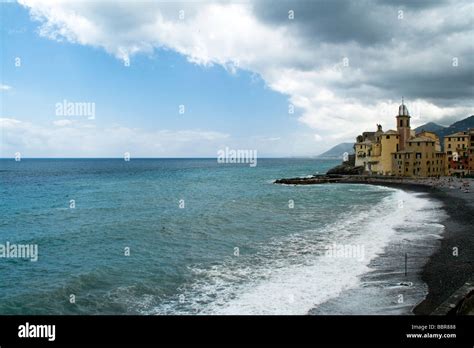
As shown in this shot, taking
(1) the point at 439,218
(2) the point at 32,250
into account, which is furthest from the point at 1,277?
(1) the point at 439,218

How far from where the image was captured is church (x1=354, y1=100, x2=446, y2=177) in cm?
8231

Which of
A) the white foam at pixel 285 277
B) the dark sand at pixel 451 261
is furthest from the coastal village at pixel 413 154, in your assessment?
the white foam at pixel 285 277

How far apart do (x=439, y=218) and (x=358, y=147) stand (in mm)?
65790

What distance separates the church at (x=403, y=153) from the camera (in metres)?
82.3

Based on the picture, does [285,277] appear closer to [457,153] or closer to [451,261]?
[451,261]

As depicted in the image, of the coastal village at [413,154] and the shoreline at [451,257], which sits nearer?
the shoreline at [451,257]

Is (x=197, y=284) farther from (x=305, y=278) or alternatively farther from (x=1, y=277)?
(x=1, y=277)

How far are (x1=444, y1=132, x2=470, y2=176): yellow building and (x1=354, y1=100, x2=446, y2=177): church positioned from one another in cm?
229

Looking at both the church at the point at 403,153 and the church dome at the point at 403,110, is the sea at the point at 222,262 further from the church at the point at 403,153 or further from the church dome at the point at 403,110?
the church dome at the point at 403,110

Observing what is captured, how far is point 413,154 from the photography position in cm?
8288

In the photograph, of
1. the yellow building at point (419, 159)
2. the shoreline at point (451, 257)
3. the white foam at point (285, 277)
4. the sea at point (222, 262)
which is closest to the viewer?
the shoreline at point (451, 257)

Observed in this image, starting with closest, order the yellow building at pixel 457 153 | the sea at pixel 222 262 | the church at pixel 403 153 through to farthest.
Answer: the sea at pixel 222 262 → the church at pixel 403 153 → the yellow building at pixel 457 153

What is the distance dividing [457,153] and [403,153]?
588 inches

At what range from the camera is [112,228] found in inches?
1324
